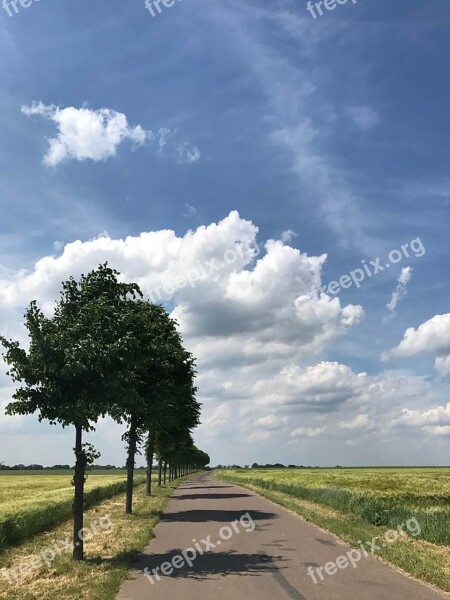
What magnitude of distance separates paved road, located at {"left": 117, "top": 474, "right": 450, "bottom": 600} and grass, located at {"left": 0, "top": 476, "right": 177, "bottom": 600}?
0.40 meters

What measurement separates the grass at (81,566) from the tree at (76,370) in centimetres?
100

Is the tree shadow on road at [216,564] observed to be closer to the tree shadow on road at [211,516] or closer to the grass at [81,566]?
the grass at [81,566]

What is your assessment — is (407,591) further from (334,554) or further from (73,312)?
(73,312)

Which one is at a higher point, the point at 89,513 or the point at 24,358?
the point at 24,358

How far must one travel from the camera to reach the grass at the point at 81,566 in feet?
33.9

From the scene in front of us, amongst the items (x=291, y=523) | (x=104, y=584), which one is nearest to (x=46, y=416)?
(x=104, y=584)

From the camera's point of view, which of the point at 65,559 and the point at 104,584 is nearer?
the point at 104,584

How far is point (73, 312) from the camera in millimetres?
14906

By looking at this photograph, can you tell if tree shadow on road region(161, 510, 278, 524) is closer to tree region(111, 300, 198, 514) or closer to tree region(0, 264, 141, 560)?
tree region(111, 300, 198, 514)

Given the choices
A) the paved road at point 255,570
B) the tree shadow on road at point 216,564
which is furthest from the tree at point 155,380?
the tree shadow on road at point 216,564

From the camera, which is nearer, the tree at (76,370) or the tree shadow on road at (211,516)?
the tree at (76,370)

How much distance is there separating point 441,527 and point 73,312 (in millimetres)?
13127

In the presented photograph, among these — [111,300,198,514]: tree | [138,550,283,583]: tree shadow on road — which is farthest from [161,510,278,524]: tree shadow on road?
[138,550,283,583]: tree shadow on road

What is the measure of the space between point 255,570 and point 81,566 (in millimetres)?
4028
